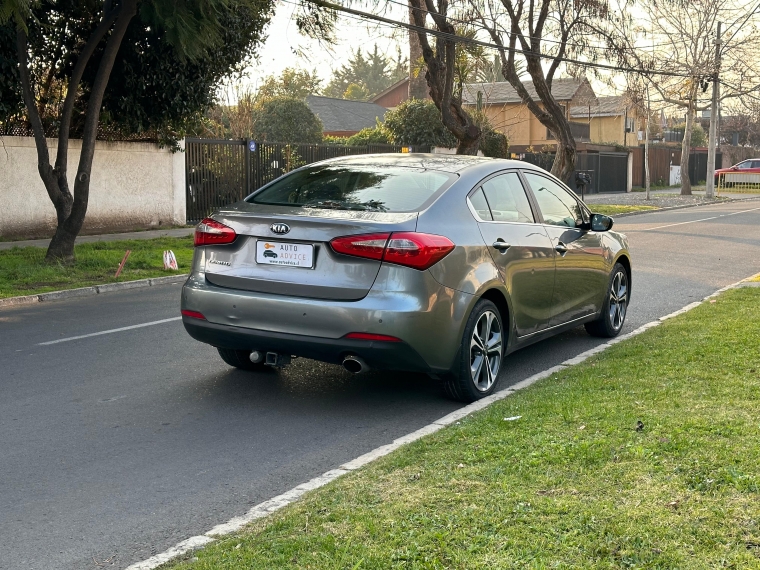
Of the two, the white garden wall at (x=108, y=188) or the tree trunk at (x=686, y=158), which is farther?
the tree trunk at (x=686, y=158)

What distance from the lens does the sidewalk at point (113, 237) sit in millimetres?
16688

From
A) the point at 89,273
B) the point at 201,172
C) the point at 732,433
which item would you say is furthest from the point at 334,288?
the point at 201,172

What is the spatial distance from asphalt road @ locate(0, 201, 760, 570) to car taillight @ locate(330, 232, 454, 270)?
3.47 ft

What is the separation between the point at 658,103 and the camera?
47469 mm

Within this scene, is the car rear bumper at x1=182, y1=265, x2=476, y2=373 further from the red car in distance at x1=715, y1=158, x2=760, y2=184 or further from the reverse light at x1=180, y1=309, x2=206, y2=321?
the red car in distance at x1=715, y1=158, x2=760, y2=184

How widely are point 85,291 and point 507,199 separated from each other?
22.4ft

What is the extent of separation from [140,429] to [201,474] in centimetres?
99

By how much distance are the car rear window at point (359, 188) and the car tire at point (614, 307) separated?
267 cm

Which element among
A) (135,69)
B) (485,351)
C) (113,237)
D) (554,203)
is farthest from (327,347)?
(135,69)

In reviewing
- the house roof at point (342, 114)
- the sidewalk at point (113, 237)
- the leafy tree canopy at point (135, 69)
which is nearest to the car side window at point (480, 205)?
the leafy tree canopy at point (135, 69)

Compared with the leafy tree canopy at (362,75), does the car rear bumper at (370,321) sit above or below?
below

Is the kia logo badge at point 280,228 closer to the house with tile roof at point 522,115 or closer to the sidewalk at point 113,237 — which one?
the sidewalk at point 113,237

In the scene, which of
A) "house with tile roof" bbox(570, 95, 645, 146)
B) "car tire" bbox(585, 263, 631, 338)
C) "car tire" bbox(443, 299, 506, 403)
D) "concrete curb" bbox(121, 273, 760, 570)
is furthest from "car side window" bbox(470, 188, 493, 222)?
"house with tile roof" bbox(570, 95, 645, 146)

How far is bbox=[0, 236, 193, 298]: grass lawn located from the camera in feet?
40.0
